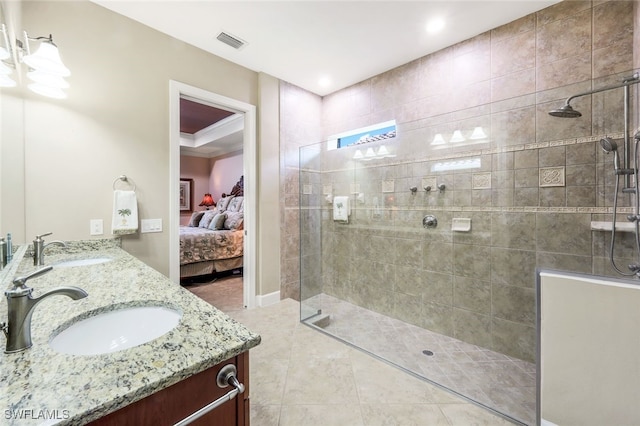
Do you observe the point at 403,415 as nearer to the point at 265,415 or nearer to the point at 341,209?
the point at 265,415

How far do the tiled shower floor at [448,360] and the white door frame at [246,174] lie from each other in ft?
2.47

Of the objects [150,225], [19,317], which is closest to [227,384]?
[19,317]

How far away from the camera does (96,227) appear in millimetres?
2068

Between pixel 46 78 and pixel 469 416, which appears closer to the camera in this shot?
pixel 469 416

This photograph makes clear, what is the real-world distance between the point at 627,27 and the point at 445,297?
2259 mm

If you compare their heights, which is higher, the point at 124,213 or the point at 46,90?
the point at 46,90

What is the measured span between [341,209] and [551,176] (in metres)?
1.91

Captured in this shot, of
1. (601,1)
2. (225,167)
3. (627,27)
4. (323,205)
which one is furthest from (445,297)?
(225,167)

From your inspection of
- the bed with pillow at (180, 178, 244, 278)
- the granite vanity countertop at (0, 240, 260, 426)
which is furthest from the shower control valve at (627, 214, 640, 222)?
the bed with pillow at (180, 178, 244, 278)

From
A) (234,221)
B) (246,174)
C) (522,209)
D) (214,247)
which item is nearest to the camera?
(522,209)

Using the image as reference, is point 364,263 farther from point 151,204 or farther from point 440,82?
point 151,204

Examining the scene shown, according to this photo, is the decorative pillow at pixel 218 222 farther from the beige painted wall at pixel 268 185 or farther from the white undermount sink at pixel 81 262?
the white undermount sink at pixel 81 262

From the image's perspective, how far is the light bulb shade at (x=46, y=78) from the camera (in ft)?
5.49

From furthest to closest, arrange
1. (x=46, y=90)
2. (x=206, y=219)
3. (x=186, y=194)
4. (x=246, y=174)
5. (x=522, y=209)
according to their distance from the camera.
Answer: (x=186, y=194)
(x=206, y=219)
(x=246, y=174)
(x=522, y=209)
(x=46, y=90)
